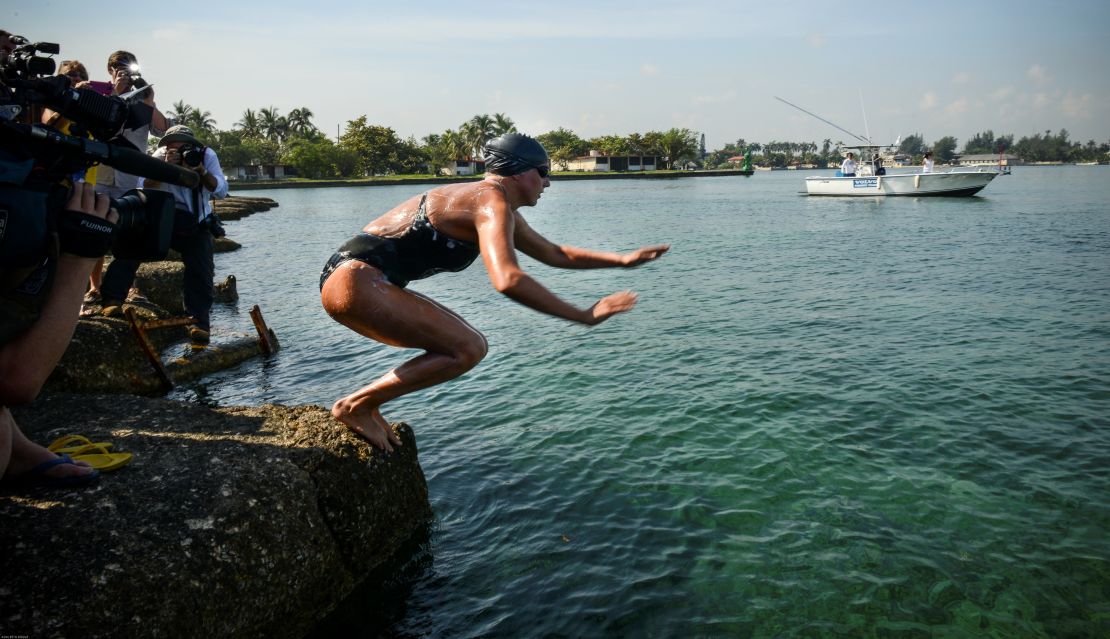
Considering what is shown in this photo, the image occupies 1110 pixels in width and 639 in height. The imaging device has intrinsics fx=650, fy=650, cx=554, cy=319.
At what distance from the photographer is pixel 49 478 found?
3.63 metres

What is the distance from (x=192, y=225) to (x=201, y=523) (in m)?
5.84

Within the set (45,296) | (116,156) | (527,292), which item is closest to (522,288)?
(527,292)

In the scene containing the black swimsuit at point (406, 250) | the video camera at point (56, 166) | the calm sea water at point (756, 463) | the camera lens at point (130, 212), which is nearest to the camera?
the video camera at point (56, 166)

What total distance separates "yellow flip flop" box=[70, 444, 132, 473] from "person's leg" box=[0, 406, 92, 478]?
16cm

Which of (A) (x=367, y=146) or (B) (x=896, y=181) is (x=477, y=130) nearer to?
(A) (x=367, y=146)

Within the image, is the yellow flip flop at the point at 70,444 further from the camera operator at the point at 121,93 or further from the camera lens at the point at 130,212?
the camera operator at the point at 121,93

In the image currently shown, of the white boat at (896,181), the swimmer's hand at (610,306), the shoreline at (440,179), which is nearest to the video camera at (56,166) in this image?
the swimmer's hand at (610,306)

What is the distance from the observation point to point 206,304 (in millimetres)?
9672

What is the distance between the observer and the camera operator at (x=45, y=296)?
3.01 metres

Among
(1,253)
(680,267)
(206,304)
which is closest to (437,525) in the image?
(1,253)

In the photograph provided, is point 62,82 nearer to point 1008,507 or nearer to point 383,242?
point 383,242

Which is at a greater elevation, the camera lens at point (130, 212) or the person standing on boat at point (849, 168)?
the person standing on boat at point (849, 168)

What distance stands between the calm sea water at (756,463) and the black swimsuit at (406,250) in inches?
91.4

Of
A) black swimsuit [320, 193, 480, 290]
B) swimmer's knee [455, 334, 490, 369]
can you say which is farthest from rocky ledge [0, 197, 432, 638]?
black swimsuit [320, 193, 480, 290]
